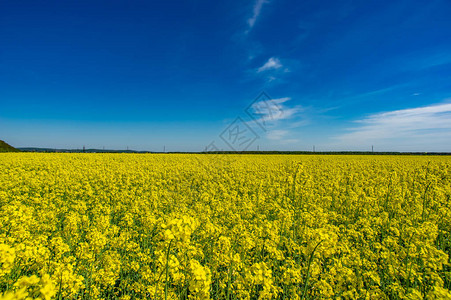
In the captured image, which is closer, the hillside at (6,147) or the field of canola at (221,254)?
the field of canola at (221,254)

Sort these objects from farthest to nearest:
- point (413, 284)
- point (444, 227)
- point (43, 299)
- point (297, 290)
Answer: point (444, 227) < point (413, 284) < point (297, 290) < point (43, 299)

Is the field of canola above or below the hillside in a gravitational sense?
below

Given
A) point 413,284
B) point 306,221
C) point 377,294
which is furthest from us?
point 306,221

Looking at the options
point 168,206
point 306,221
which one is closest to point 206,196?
point 168,206

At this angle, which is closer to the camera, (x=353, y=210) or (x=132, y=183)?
(x=353, y=210)

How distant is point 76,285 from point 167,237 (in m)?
1.64

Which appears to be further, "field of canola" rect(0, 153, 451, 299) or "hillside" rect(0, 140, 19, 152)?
"hillside" rect(0, 140, 19, 152)

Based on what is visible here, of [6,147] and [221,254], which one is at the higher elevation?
[6,147]

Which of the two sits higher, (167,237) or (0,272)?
(167,237)

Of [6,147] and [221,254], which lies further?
[6,147]

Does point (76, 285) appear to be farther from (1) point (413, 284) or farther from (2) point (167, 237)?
(1) point (413, 284)

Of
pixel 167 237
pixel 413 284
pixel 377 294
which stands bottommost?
pixel 413 284

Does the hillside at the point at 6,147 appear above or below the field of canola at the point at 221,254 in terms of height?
above

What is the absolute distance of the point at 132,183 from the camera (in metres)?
11.4
